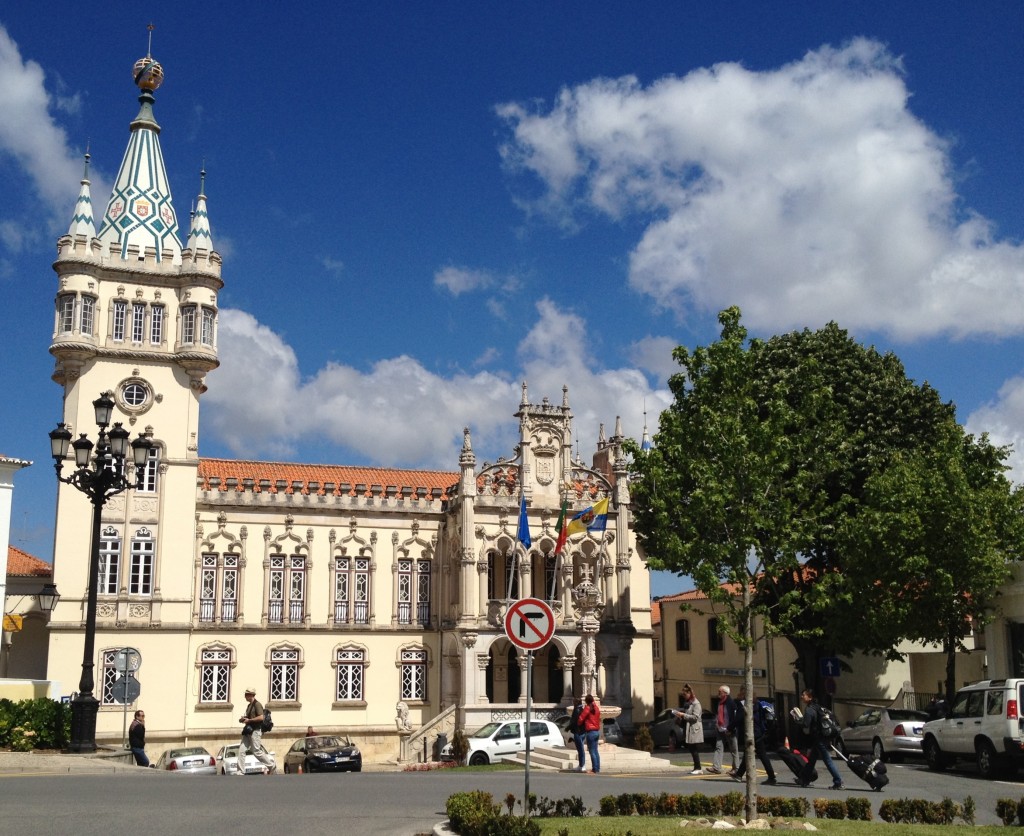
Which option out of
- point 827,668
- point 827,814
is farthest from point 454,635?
point 827,814

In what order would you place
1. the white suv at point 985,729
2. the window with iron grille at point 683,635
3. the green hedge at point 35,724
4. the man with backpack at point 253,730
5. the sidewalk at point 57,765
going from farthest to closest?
the window with iron grille at point 683,635 < the green hedge at point 35,724 < the man with backpack at point 253,730 < the white suv at point 985,729 < the sidewalk at point 57,765

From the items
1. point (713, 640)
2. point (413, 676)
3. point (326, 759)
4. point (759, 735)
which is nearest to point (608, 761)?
point (759, 735)

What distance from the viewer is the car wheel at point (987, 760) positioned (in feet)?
78.4

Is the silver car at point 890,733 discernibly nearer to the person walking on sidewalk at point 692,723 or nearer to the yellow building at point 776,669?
the yellow building at point 776,669

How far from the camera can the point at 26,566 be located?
161 feet

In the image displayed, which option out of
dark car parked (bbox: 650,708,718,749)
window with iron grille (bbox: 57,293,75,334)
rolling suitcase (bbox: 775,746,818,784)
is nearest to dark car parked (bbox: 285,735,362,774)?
dark car parked (bbox: 650,708,718,749)

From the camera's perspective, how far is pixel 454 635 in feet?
148

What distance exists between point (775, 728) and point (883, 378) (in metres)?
18.7

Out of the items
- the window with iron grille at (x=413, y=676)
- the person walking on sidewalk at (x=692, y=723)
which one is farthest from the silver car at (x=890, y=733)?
the window with iron grille at (x=413, y=676)

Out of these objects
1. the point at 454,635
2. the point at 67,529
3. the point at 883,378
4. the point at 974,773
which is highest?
the point at 883,378

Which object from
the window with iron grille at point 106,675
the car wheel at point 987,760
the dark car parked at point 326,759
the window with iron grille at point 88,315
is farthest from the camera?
the window with iron grille at point 88,315

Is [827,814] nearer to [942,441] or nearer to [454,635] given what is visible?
[942,441]

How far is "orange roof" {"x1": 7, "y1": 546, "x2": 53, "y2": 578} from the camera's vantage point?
47031 mm

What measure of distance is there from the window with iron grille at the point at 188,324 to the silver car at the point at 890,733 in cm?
2911
